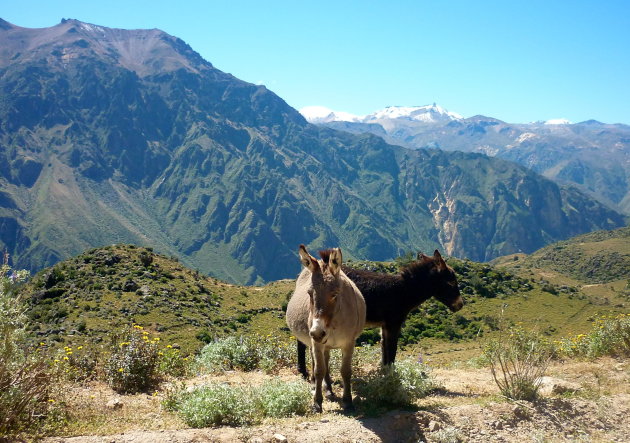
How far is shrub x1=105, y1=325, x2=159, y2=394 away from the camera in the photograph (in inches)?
408

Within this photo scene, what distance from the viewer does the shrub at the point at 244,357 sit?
12763mm

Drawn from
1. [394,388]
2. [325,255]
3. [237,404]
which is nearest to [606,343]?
[394,388]

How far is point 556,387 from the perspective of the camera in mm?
9703

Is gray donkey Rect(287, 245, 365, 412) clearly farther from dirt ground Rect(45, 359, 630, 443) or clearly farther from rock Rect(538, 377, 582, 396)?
rock Rect(538, 377, 582, 396)

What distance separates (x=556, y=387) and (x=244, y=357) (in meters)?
7.92

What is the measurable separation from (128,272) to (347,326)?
41.1 m

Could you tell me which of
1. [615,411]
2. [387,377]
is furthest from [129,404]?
[615,411]

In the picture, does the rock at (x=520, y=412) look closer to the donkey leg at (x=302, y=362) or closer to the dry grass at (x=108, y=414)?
the donkey leg at (x=302, y=362)

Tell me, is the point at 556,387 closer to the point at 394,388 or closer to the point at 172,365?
the point at 394,388

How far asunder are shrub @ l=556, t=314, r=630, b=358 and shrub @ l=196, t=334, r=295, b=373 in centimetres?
839

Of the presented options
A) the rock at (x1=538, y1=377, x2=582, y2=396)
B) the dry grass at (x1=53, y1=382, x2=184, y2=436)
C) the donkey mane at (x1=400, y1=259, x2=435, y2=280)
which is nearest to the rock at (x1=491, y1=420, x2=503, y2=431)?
the rock at (x1=538, y1=377, x2=582, y2=396)

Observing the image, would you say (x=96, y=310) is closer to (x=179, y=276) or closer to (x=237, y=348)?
(x=179, y=276)

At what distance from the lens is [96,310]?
36.8 meters

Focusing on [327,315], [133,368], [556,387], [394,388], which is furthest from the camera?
[133,368]
